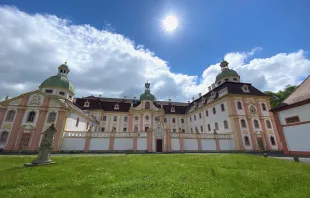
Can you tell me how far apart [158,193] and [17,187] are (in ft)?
19.0

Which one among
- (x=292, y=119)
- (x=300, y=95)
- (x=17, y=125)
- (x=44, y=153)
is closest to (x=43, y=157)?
(x=44, y=153)

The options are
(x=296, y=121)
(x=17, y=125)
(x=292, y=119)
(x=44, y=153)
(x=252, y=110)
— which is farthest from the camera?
(x=252, y=110)

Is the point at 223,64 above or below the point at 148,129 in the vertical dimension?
above

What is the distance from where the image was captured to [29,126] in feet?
79.5

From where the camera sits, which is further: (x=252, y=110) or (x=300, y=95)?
(x=252, y=110)

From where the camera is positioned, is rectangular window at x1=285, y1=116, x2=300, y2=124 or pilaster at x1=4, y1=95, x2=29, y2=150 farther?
pilaster at x1=4, y1=95, x2=29, y2=150

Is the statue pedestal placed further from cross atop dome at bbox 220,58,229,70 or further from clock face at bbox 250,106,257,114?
cross atop dome at bbox 220,58,229,70

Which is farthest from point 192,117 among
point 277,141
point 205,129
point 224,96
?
point 277,141

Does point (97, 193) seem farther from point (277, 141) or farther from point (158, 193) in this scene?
point (277, 141)

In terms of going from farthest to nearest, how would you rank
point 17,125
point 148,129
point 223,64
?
point 223,64 → point 148,129 → point 17,125

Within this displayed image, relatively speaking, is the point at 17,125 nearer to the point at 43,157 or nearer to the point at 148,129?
the point at 43,157

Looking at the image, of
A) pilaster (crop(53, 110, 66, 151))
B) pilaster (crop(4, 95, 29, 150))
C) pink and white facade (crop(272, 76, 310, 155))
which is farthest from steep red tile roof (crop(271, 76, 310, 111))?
pilaster (crop(4, 95, 29, 150))

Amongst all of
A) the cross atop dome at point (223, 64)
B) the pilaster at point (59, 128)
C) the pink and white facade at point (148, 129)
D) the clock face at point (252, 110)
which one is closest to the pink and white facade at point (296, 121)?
the pink and white facade at point (148, 129)

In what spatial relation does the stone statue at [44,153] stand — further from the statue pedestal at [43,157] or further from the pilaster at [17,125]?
the pilaster at [17,125]
